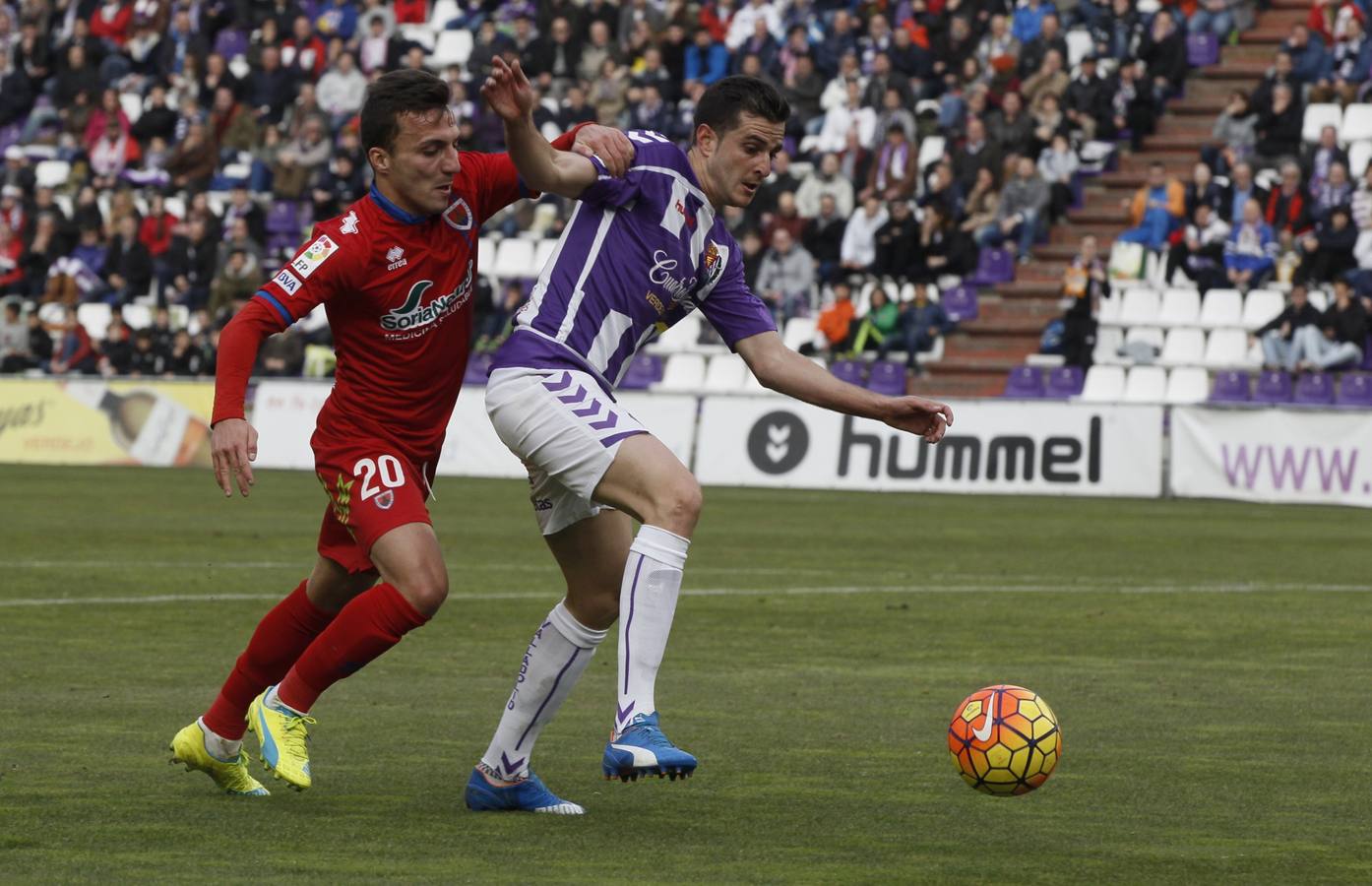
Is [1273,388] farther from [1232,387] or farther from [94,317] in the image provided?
[94,317]

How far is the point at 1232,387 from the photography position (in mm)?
25125

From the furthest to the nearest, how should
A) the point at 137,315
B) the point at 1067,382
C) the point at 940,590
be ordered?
the point at 137,315
the point at 1067,382
the point at 940,590

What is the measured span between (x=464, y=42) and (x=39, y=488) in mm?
14329

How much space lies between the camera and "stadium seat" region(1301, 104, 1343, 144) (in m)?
27.4

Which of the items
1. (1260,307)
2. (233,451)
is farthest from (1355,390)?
(233,451)

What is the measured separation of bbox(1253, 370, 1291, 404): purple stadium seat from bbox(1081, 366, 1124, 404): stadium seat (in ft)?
5.47

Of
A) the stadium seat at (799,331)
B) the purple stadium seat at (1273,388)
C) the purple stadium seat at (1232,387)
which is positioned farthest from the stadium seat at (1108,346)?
the stadium seat at (799,331)

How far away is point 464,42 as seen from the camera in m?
35.3

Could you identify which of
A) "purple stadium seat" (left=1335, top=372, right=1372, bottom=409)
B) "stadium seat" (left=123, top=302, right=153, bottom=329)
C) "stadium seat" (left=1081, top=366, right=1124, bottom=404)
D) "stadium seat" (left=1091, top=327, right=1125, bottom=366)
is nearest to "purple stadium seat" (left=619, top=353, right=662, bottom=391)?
"stadium seat" (left=1091, top=327, right=1125, bottom=366)

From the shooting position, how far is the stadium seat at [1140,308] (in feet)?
88.8

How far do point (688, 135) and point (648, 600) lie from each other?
25.8 meters

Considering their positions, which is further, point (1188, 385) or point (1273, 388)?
point (1188, 385)

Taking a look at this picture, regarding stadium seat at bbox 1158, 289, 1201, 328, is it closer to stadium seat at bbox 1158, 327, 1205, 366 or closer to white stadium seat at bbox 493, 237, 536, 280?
stadium seat at bbox 1158, 327, 1205, 366

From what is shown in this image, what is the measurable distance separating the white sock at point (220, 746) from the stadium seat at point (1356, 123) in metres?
22.9
